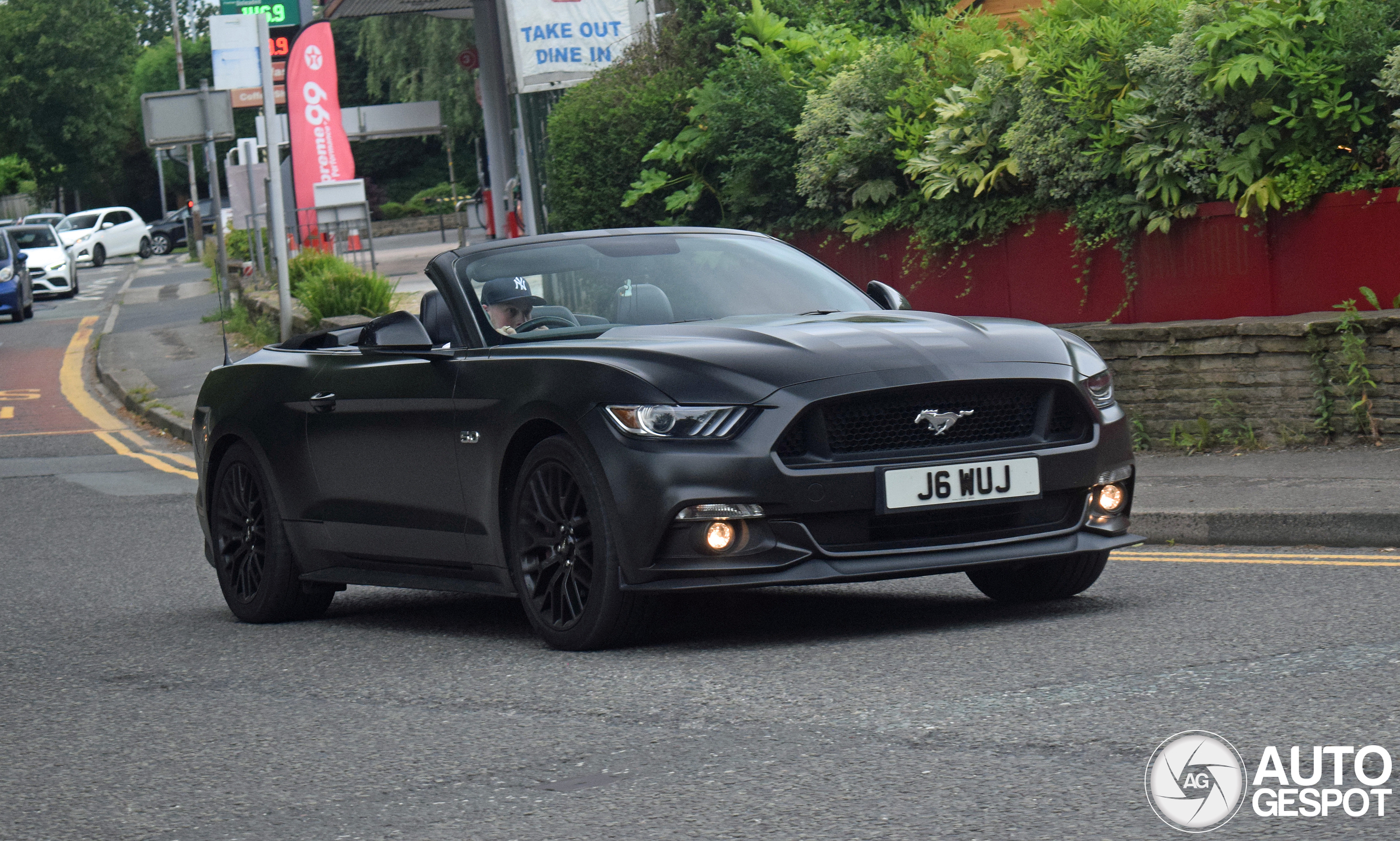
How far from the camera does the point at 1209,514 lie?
29.6 ft

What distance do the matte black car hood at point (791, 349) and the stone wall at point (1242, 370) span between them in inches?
177

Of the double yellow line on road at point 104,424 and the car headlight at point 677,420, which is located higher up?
the car headlight at point 677,420

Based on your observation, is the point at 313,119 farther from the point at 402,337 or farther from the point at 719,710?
the point at 719,710

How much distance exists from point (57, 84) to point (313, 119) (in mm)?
62606

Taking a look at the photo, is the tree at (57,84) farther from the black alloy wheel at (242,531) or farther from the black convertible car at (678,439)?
the black convertible car at (678,439)

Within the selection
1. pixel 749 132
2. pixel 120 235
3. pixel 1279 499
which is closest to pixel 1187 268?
pixel 1279 499

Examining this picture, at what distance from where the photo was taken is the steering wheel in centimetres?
701

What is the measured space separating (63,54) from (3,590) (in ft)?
286

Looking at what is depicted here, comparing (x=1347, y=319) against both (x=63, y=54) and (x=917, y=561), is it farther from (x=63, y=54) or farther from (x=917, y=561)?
(x=63, y=54)

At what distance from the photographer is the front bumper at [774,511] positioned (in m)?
5.93

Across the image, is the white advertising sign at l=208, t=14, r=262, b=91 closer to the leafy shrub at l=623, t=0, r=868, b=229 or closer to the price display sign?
the price display sign

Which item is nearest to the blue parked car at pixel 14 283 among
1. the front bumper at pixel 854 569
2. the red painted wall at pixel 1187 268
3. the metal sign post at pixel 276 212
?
the metal sign post at pixel 276 212

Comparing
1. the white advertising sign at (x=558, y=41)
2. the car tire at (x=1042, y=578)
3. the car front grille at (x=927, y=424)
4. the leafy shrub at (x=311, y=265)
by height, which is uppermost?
the white advertising sign at (x=558, y=41)

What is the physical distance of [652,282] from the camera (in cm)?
719
